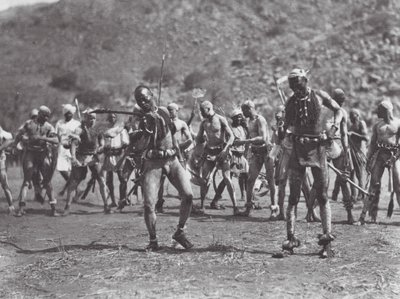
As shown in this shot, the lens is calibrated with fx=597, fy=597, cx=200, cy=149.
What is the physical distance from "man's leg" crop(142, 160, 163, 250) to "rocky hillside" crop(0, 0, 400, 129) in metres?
23.8

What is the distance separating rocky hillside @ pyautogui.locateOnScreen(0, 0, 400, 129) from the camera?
3494cm

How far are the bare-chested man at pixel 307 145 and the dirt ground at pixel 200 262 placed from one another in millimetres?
465

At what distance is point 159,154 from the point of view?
7.45 meters

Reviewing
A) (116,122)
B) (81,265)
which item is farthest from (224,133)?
(81,265)

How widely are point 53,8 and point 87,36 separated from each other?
7.00 m

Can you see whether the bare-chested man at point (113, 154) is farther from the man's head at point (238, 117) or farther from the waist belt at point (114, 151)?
the man's head at point (238, 117)

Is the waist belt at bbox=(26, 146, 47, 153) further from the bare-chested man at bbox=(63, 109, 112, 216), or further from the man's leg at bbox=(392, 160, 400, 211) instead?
the man's leg at bbox=(392, 160, 400, 211)

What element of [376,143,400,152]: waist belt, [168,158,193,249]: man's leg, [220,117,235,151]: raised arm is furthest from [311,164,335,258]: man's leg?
[220,117,235,151]: raised arm

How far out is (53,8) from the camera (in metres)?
51.4

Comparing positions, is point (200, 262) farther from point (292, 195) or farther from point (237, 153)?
point (237, 153)

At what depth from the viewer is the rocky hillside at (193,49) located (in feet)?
115

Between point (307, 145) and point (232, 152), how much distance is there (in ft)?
15.8

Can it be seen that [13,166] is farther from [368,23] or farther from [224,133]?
[368,23]

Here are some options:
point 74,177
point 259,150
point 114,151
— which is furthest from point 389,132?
point 74,177
